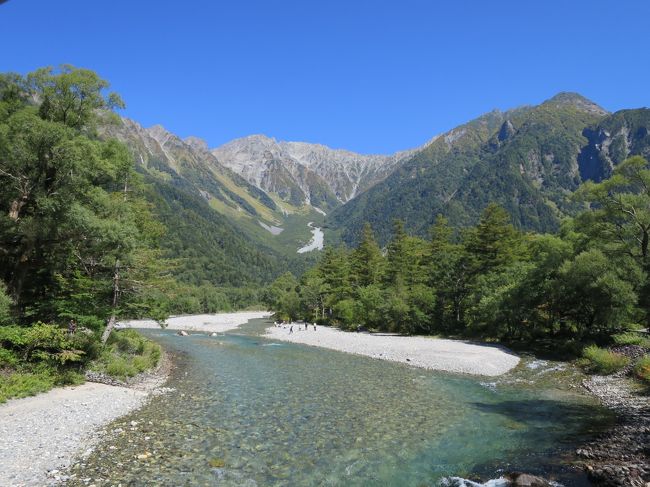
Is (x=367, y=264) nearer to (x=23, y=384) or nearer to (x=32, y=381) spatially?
(x=32, y=381)

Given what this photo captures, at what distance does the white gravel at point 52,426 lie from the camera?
36.5 feet

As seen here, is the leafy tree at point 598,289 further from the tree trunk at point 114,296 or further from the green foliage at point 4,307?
the green foliage at point 4,307

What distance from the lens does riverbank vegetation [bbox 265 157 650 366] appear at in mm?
30516

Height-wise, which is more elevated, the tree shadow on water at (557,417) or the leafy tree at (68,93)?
the leafy tree at (68,93)

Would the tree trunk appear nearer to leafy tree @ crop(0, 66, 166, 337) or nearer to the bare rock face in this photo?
leafy tree @ crop(0, 66, 166, 337)

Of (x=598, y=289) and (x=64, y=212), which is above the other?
(x=64, y=212)

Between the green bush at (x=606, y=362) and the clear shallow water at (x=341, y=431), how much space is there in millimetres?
5501

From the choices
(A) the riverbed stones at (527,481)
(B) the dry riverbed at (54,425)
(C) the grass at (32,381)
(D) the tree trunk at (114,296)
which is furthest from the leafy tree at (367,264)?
(A) the riverbed stones at (527,481)

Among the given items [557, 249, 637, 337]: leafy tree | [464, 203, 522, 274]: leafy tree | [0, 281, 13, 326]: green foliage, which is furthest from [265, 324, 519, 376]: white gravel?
[0, 281, 13, 326]: green foliage

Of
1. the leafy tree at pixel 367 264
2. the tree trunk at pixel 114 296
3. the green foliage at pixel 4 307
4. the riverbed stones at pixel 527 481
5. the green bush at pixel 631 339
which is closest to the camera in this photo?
the riverbed stones at pixel 527 481

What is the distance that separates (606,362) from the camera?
2669 cm

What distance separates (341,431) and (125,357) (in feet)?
53.1

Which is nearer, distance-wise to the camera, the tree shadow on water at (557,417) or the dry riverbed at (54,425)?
the dry riverbed at (54,425)

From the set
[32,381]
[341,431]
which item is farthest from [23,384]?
[341,431]
